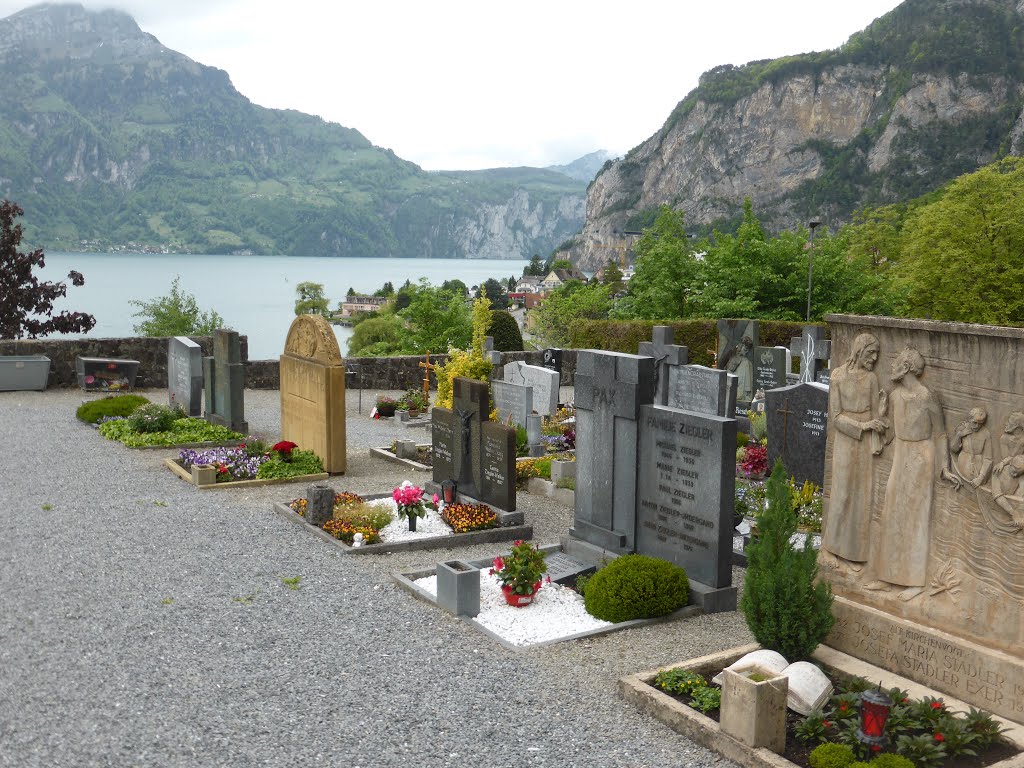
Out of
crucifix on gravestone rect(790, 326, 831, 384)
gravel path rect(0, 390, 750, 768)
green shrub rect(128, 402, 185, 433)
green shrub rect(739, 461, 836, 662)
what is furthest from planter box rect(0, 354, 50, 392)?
green shrub rect(739, 461, 836, 662)

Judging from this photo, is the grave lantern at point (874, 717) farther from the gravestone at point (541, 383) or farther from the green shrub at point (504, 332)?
the green shrub at point (504, 332)

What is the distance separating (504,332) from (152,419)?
46.8 ft

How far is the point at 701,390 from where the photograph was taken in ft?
29.3

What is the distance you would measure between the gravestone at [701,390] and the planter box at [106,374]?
55.1ft

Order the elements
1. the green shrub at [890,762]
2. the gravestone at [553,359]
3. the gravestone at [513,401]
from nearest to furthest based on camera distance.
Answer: the green shrub at [890,762] → the gravestone at [513,401] → the gravestone at [553,359]

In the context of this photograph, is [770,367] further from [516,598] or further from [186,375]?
[516,598]

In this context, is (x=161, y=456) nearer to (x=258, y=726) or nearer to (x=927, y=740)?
(x=258, y=726)

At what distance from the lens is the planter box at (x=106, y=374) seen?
73.0 feet

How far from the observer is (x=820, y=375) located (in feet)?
54.4

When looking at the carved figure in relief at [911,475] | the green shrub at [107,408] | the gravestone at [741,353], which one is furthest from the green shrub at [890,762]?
the green shrub at [107,408]

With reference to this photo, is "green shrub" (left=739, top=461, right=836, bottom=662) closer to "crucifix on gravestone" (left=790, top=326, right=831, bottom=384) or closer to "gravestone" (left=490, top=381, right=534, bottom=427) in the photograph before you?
"gravestone" (left=490, top=381, right=534, bottom=427)

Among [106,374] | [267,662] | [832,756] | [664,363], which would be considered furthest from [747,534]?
[106,374]

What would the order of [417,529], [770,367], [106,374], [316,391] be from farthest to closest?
[106,374], [770,367], [316,391], [417,529]

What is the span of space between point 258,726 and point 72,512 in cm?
682
